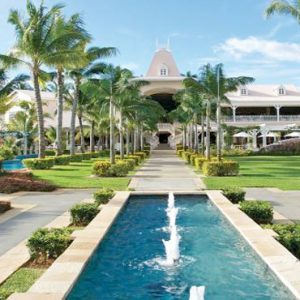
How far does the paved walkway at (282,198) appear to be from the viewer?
12984 mm

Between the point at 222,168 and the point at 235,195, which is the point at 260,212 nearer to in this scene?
the point at 235,195

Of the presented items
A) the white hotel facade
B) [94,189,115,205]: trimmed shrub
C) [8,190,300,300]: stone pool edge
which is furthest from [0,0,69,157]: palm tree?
the white hotel facade

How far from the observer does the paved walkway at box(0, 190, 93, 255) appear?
1012 centimetres

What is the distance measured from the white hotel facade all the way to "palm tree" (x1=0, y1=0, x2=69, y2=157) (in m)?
33.3

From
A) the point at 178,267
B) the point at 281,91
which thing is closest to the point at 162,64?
the point at 281,91

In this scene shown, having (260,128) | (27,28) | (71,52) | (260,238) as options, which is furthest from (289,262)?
(260,128)

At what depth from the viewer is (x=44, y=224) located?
11.5 metres

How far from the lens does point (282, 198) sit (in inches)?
632

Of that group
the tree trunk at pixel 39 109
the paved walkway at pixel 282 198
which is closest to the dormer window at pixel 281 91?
the tree trunk at pixel 39 109

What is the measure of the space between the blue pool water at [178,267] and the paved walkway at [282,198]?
Answer: 2.06 m

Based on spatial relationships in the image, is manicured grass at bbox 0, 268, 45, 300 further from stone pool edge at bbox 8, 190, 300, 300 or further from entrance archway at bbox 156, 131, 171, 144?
entrance archway at bbox 156, 131, 171, 144

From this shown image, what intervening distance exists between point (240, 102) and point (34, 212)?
2043 inches

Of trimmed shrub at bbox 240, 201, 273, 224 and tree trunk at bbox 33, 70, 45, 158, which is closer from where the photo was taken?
trimmed shrub at bbox 240, 201, 273, 224

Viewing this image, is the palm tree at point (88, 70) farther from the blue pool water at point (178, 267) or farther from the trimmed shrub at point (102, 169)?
the blue pool water at point (178, 267)
